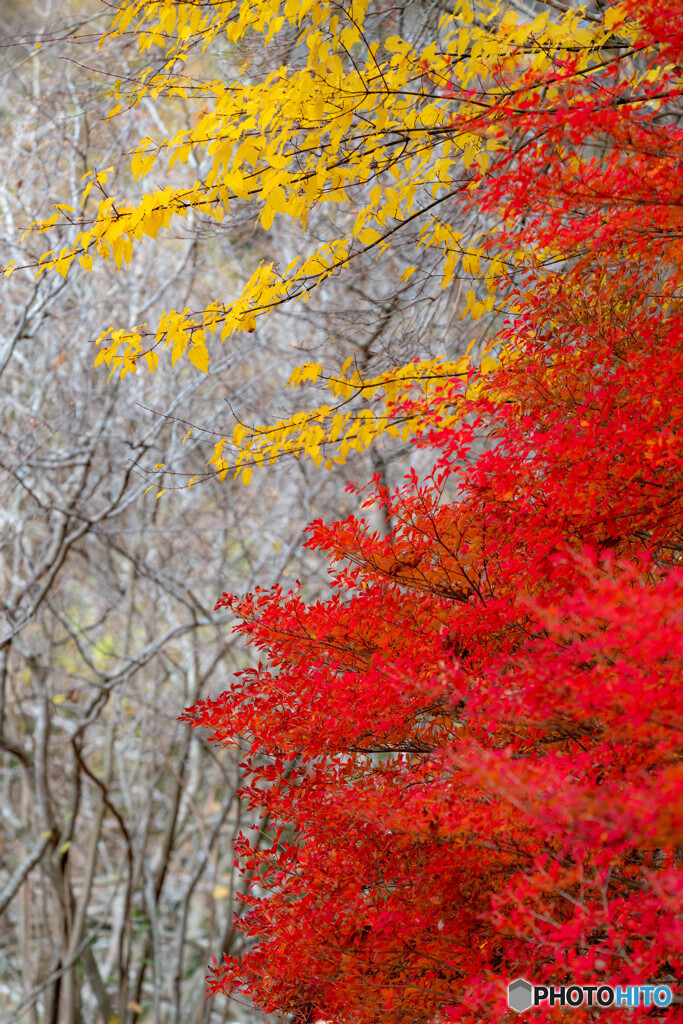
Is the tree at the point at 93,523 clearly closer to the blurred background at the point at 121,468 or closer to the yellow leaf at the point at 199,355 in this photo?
the blurred background at the point at 121,468

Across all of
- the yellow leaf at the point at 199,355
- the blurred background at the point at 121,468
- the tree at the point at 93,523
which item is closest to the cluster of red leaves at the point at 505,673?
the yellow leaf at the point at 199,355

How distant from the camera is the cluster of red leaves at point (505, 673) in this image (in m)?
2.02

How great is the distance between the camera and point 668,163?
252cm

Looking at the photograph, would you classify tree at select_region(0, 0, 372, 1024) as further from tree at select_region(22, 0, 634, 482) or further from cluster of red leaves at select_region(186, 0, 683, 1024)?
cluster of red leaves at select_region(186, 0, 683, 1024)

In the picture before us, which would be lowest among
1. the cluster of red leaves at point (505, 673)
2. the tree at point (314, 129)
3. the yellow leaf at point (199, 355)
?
the cluster of red leaves at point (505, 673)

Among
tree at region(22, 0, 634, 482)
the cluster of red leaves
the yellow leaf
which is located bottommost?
the cluster of red leaves

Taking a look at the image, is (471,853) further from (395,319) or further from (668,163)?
(395,319)

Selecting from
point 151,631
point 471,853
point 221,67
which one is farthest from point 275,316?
point 471,853

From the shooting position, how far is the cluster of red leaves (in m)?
2.02

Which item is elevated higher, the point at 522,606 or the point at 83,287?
the point at 83,287

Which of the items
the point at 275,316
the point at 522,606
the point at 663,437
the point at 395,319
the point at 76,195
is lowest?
the point at 522,606

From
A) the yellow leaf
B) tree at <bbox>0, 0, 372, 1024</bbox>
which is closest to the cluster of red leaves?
the yellow leaf

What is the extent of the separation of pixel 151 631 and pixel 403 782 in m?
5.41

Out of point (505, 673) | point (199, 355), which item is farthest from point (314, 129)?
point (505, 673)
